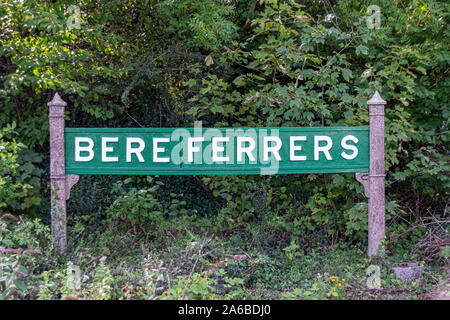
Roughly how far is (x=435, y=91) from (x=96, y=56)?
15.5 feet

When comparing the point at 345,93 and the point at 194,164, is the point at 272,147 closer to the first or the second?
the point at 194,164

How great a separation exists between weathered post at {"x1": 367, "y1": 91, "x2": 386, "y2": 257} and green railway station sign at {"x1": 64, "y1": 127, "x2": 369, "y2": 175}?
0.09 meters

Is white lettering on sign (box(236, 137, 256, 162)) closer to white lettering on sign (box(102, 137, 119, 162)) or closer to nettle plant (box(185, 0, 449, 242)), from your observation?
nettle plant (box(185, 0, 449, 242))

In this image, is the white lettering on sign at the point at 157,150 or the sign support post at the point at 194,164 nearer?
the sign support post at the point at 194,164

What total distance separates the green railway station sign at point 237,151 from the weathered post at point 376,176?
0.09 meters

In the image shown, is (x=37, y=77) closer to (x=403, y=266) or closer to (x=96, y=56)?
Answer: (x=96, y=56)

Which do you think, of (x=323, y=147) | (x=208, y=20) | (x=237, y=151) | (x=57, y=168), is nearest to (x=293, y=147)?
(x=323, y=147)

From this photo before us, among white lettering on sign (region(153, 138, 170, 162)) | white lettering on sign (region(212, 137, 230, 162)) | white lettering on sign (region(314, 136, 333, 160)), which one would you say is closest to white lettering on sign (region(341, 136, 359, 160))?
white lettering on sign (region(314, 136, 333, 160))

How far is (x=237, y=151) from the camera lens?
509 centimetres

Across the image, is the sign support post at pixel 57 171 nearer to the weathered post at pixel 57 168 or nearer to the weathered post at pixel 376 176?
the weathered post at pixel 57 168

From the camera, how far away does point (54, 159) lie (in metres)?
4.93

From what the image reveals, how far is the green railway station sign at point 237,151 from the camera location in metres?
5.03

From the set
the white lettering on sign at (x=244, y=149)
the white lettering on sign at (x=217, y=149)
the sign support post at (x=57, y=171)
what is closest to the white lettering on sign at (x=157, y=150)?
the white lettering on sign at (x=217, y=149)

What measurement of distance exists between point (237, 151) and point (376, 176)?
5.05 feet
